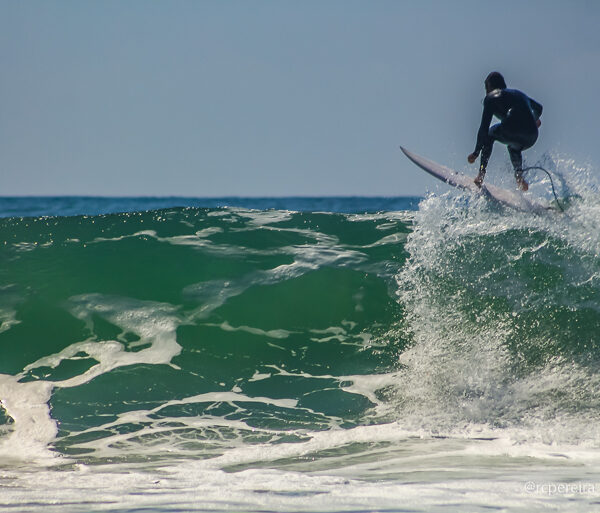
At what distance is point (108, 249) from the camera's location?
10172 mm

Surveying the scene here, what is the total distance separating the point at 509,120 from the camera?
24.6 feet

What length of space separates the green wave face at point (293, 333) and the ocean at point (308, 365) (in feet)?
0.09

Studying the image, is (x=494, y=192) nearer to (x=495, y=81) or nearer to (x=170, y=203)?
(x=495, y=81)

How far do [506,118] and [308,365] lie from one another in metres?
3.41

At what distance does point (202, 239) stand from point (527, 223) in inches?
189

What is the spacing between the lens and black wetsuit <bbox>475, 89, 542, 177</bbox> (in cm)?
751

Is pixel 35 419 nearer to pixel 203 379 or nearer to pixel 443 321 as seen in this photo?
pixel 203 379

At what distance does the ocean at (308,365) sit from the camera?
421cm

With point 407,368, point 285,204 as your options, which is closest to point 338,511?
point 407,368

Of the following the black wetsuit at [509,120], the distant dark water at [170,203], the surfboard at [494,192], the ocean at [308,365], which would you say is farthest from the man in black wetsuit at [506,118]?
the distant dark water at [170,203]

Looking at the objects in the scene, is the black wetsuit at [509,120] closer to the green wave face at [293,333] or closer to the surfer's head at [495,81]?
the surfer's head at [495,81]

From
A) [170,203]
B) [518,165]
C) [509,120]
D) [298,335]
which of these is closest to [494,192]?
[518,165]

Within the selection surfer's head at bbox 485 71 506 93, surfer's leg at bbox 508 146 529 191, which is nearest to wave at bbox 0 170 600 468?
surfer's leg at bbox 508 146 529 191

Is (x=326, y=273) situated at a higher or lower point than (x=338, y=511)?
higher
